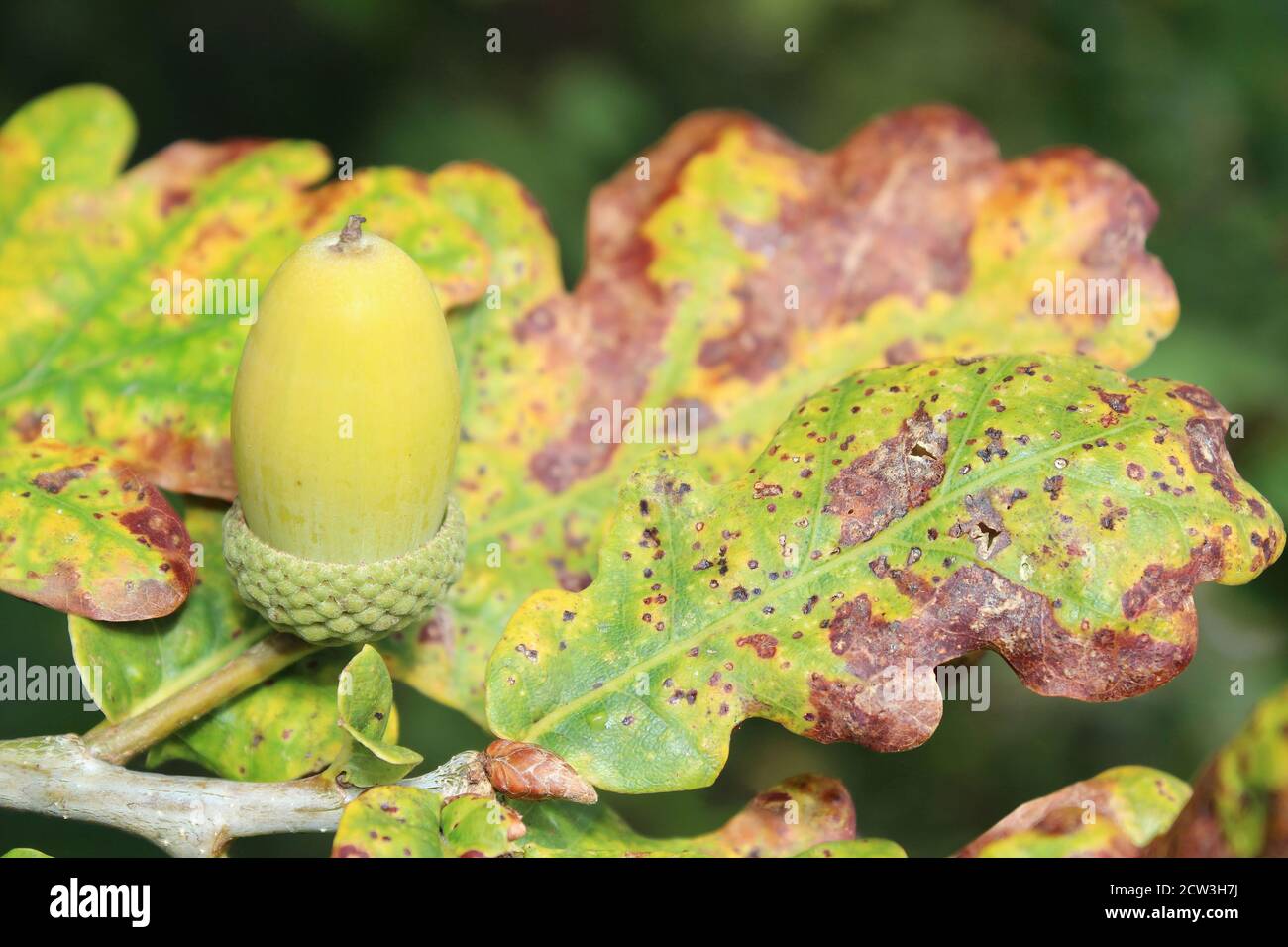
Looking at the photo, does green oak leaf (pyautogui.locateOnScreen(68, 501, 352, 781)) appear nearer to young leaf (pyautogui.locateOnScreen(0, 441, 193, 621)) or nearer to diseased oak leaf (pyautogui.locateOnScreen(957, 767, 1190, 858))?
young leaf (pyautogui.locateOnScreen(0, 441, 193, 621))

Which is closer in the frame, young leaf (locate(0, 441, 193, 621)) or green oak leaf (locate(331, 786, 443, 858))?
green oak leaf (locate(331, 786, 443, 858))

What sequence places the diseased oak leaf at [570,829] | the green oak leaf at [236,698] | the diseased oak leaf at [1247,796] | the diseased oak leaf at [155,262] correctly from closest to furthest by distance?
the diseased oak leaf at [1247,796]
the diseased oak leaf at [570,829]
the green oak leaf at [236,698]
the diseased oak leaf at [155,262]

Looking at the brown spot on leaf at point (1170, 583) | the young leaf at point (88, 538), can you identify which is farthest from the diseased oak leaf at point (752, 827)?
the young leaf at point (88, 538)

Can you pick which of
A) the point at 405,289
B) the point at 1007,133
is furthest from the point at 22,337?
the point at 1007,133

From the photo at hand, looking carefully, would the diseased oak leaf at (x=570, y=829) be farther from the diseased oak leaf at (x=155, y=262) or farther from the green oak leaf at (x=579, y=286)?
the diseased oak leaf at (x=155, y=262)

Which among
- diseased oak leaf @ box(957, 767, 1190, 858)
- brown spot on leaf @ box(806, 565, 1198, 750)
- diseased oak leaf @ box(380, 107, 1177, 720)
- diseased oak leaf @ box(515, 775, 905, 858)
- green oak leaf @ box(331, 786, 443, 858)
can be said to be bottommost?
diseased oak leaf @ box(515, 775, 905, 858)

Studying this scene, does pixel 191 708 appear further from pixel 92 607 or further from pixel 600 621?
pixel 600 621

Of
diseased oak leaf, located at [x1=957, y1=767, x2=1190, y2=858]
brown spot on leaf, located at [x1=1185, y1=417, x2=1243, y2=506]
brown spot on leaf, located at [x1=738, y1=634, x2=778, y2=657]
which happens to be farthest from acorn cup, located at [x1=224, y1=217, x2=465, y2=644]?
brown spot on leaf, located at [x1=1185, y1=417, x2=1243, y2=506]
